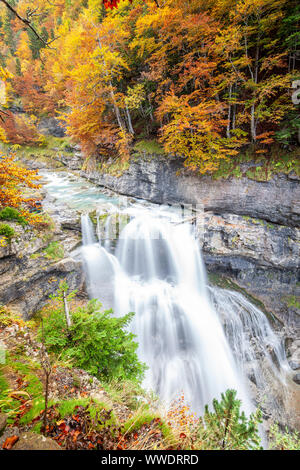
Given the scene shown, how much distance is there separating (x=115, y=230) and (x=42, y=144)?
2062cm

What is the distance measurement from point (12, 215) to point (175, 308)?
26.7 feet

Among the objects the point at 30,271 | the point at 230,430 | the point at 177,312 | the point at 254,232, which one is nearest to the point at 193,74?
the point at 254,232

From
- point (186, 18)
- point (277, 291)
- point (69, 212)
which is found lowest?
point (277, 291)

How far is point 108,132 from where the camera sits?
12430 mm

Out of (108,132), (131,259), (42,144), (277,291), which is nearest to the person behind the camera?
(277,291)

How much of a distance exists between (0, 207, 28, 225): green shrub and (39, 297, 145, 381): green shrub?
16.5ft

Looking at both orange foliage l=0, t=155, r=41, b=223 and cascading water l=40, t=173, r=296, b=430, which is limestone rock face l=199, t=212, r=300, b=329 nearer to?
cascading water l=40, t=173, r=296, b=430

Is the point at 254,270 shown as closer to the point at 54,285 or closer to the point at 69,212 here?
the point at 54,285

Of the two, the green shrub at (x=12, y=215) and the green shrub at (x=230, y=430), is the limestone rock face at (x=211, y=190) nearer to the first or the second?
the green shrub at (x=12, y=215)

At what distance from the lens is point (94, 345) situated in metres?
3.59

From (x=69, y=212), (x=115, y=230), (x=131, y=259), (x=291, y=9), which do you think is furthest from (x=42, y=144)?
(x=291, y=9)

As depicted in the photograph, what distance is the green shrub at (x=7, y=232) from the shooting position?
262 inches

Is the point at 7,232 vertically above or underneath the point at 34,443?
above

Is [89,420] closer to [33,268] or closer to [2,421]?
[2,421]
